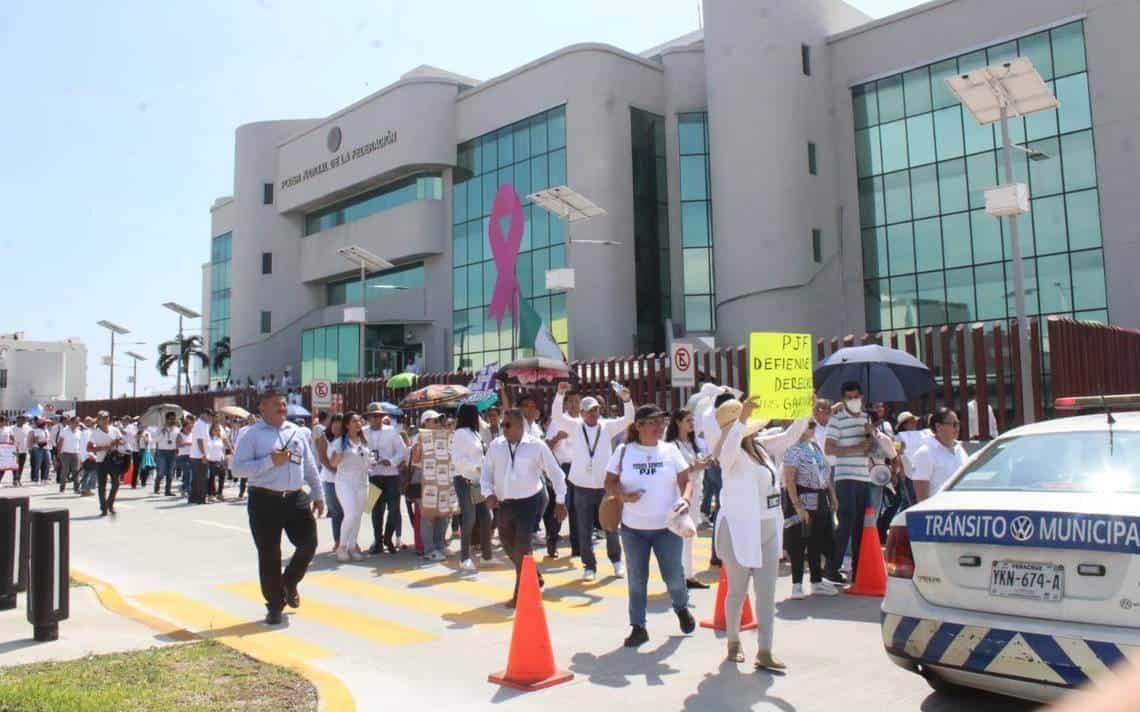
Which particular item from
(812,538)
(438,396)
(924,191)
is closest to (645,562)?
(812,538)

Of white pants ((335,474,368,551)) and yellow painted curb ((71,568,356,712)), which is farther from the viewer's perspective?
white pants ((335,474,368,551))

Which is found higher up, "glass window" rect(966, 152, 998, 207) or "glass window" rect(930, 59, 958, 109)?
"glass window" rect(930, 59, 958, 109)

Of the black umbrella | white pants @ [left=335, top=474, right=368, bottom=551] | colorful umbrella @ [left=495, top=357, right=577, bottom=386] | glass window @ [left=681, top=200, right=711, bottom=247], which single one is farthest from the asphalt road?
glass window @ [left=681, top=200, right=711, bottom=247]

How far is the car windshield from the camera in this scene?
4938 millimetres

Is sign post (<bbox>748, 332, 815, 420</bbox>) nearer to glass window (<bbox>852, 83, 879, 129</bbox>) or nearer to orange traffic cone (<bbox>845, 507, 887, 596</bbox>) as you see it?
orange traffic cone (<bbox>845, 507, 887, 596</bbox>)

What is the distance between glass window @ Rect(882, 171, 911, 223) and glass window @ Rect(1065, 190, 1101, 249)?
5.13m

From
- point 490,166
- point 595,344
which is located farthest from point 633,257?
point 490,166

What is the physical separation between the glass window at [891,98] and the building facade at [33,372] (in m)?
93.3

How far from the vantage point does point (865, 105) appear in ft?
109

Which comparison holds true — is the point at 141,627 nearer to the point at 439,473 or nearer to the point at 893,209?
the point at 439,473

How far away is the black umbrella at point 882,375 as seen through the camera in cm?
1146

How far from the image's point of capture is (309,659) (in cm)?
689

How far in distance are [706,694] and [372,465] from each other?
7.71 meters

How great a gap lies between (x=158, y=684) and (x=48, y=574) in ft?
7.17
